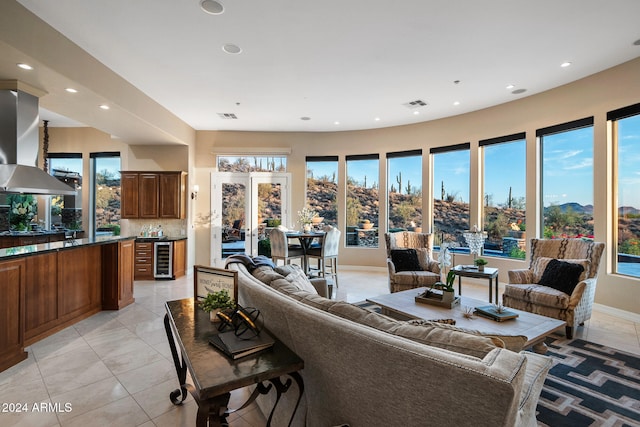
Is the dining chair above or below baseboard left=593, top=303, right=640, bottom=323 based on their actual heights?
above

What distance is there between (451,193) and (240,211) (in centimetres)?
479

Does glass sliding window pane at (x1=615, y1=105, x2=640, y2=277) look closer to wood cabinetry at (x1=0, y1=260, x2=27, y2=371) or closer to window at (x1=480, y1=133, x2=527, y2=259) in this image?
window at (x1=480, y1=133, x2=527, y2=259)

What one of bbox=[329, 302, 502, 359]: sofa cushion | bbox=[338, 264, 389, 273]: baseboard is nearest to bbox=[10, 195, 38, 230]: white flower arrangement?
bbox=[338, 264, 389, 273]: baseboard

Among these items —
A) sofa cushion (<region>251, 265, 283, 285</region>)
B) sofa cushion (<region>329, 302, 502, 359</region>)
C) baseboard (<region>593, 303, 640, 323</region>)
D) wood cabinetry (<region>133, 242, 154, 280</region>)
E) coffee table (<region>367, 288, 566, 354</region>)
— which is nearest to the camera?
sofa cushion (<region>329, 302, 502, 359</region>)

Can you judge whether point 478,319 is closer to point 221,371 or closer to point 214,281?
point 214,281

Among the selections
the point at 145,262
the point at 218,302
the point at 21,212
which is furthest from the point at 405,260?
the point at 21,212

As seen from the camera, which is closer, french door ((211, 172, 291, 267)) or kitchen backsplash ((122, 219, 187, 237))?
kitchen backsplash ((122, 219, 187, 237))

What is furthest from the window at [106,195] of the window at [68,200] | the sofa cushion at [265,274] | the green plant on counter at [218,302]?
the green plant on counter at [218,302]

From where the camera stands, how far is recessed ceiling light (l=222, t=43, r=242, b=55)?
12.0 feet

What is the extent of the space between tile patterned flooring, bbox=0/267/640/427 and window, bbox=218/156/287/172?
3976 mm

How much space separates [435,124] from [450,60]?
284 centimetres

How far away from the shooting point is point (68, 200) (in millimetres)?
7488

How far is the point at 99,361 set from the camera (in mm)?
2945

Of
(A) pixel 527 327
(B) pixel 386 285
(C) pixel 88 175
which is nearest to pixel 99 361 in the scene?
(A) pixel 527 327
